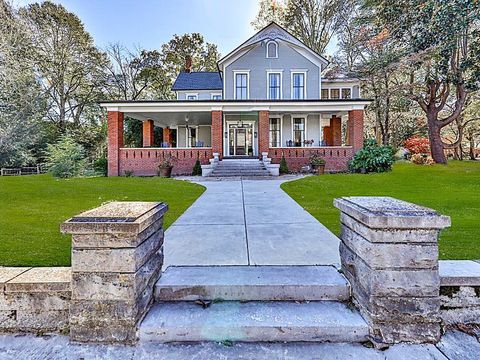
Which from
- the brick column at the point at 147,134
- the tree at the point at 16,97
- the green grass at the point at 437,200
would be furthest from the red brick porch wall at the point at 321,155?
the tree at the point at 16,97

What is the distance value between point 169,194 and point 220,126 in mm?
8110

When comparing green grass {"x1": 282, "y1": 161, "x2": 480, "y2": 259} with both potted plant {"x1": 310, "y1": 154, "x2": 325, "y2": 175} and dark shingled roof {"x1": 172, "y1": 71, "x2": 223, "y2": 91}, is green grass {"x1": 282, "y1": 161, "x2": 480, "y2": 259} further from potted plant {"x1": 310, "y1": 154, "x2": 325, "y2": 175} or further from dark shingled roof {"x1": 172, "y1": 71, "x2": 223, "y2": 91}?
dark shingled roof {"x1": 172, "y1": 71, "x2": 223, "y2": 91}

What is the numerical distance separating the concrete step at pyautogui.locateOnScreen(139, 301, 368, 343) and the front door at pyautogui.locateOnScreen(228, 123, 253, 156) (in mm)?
18154

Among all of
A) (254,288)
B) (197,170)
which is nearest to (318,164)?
(197,170)

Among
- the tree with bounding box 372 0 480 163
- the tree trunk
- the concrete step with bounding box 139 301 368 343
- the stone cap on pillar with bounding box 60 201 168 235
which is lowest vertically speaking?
the concrete step with bounding box 139 301 368 343

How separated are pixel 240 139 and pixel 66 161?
1035cm

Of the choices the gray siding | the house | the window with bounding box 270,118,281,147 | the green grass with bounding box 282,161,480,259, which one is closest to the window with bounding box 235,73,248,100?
the house

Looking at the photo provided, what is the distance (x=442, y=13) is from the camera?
10461mm

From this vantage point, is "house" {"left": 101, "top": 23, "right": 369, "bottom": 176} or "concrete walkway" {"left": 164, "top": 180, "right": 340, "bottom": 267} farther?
"house" {"left": 101, "top": 23, "right": 369, "bottom": 176}

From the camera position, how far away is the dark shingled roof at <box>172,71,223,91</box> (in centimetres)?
2231

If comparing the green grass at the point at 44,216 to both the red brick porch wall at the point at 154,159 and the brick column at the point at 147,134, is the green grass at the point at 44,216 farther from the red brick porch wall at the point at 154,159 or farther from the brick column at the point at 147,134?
the brick column at the point at 147,134

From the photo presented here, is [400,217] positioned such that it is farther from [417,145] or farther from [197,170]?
[417,145]

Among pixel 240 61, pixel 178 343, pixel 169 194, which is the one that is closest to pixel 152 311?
pixel 178 343

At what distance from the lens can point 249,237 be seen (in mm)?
4258
